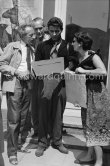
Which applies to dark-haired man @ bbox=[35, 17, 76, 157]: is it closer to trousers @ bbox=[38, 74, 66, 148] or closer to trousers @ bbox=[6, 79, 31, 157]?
trousers @ bbox=[38, 74, 66, 148]

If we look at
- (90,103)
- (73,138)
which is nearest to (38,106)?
(73,138)

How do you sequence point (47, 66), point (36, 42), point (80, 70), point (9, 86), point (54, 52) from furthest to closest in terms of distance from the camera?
point (36, 42) < point (54, 52) < point (47, 66) < point (9, 86) < point (80, 70)

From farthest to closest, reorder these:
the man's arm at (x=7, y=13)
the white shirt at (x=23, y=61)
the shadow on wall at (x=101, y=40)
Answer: the man's arm at (x=7, y=13)
the shadow on wall at (x=101, y=40)
the white shirt at (x=23, y=61)

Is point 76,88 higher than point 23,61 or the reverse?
the reverse

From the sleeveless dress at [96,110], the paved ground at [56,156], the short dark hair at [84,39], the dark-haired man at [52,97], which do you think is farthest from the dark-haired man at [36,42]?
the sleeveless dress at [96,110]

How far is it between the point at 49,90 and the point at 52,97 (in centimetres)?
11

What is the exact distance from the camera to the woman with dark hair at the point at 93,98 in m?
3.75

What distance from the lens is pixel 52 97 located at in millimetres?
4410

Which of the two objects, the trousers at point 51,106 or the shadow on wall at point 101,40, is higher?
the shadow on wall at point 101,40

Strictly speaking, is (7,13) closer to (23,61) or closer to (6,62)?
(23,61)

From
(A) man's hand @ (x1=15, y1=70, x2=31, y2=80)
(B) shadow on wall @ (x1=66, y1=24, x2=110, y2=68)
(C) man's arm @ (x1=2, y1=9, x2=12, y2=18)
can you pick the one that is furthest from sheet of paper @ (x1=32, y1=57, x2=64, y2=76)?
(C) man's arm @ (x1=2, y1=9, x2=12, y2=18)

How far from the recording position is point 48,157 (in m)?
4.36

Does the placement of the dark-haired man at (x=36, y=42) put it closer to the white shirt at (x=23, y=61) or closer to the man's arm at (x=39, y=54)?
the man's arm at (x=39, y=54)

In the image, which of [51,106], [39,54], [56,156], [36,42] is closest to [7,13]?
[36,42]
